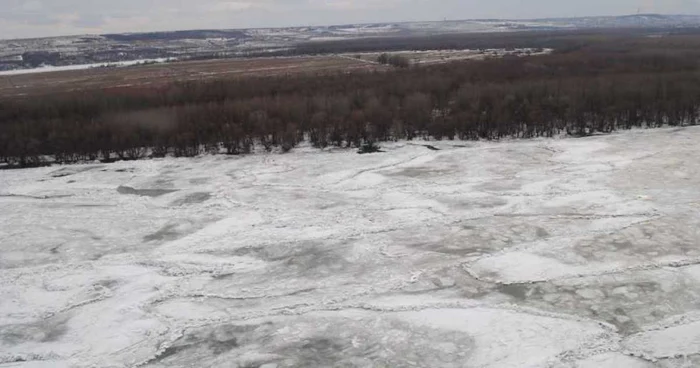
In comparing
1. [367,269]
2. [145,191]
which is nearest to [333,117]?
[145,191]

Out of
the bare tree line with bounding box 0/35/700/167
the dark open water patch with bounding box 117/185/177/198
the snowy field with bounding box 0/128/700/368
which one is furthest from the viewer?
the bare tree line with bounding box 0/35/700/167

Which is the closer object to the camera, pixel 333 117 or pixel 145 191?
pixel 145 191

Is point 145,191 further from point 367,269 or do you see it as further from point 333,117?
point 333,117

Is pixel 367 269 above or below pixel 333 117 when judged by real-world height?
below

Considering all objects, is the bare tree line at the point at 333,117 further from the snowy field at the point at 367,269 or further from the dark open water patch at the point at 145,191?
the snowy field at the point at 367,269

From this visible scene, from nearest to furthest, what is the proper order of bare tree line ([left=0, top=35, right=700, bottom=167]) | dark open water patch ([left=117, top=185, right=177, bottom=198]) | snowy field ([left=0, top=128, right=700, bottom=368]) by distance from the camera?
snowy field ([left=0, top=128, right=700, bottom=368]), dark open water patch ([left=117, top=185, right=177, bottom=198]), bare tree line ([left=0, top=35, right=700, bottom=167])

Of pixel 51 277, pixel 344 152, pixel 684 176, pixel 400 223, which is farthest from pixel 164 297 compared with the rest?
pixel 344 152

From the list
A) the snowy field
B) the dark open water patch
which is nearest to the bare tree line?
the dark open water patch

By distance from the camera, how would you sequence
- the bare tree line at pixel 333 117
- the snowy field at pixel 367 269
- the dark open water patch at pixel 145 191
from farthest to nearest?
the bare tree line at pixel 333 117
the dark open water patch at pixel 145 191
the snowy field at pixel 367 269

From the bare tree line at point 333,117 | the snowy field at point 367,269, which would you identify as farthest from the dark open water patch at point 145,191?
the bare tree line at point 333,117

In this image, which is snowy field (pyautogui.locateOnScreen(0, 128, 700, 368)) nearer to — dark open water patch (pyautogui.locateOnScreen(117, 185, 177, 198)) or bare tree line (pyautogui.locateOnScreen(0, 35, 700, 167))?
dark open water patch (pyautogui.locateOnScreen(117, 185, 177, 198))
